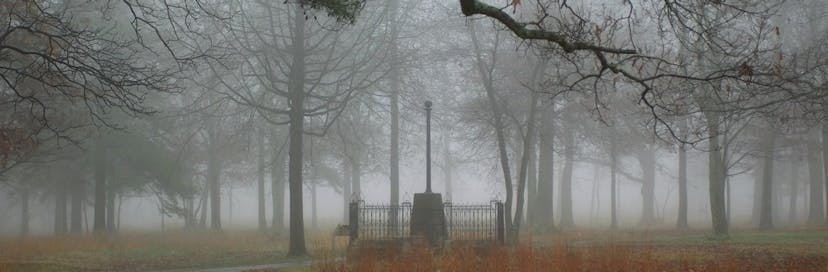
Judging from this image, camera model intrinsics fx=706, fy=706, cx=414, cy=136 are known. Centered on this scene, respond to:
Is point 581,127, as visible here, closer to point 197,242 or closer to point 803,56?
point 803,56

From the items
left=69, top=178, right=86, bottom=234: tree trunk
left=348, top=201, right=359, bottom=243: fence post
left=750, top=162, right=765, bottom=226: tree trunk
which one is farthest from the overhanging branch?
left=750, top=162, right=765, bottom=226: tree trunk

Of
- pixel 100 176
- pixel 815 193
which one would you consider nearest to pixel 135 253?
pixel 100 176

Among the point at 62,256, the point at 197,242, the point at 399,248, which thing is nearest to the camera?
the point at 399,248

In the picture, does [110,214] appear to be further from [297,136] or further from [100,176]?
[297,136]

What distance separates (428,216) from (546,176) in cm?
1055

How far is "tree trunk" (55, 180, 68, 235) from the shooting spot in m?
29.7

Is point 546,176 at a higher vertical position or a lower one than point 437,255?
higher

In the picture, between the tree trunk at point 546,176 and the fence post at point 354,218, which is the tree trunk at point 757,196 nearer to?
the tree trunk at point 546,176

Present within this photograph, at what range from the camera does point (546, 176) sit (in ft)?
Result: 89.6

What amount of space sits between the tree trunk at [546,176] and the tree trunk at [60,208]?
19.0 m

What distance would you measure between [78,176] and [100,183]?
2434 mm

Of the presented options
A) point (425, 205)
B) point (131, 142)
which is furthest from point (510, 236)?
point (131, 142)

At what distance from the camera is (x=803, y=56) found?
1541 centimetres

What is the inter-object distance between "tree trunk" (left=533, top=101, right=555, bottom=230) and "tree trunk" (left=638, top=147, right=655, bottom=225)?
8833 millimetres
